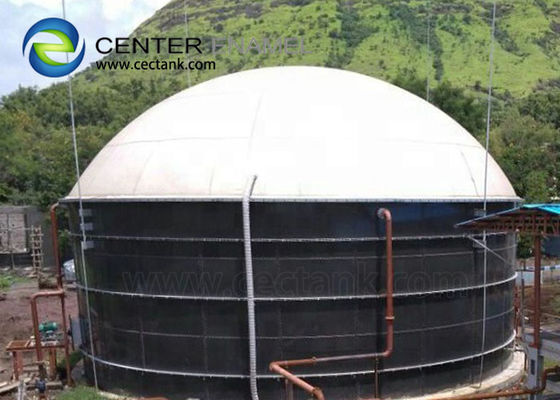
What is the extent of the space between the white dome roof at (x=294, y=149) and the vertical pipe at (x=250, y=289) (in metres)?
0.44

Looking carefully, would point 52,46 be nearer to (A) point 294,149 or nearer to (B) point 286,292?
(A) point 294,149

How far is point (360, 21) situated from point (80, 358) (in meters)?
147

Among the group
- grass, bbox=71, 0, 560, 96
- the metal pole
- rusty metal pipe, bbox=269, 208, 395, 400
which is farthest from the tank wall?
grass, bbox=71, 0, 560, 96

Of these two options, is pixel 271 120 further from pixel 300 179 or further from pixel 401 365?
pixel 401 365

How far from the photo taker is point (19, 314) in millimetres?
32844

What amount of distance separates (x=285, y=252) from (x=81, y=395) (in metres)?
7.54

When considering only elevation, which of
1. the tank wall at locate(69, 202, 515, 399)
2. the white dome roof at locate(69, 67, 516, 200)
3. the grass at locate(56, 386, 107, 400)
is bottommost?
Answer: the grass at locate(56, 386, 107, 400)

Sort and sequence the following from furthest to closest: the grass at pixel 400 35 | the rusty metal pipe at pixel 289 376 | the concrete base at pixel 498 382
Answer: the grass at pixel 400 35 → the concrete base at pixel 498 382 → the rusty metal pipe at pixel 289 376

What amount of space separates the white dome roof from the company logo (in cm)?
769

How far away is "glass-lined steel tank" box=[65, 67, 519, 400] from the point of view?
16.4m

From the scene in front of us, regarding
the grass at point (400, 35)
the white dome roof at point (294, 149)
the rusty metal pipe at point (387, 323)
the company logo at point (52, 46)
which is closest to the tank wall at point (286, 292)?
the rusty metal pipe at point (387, 323)

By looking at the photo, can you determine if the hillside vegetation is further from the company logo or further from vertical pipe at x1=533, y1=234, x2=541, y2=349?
the company logo

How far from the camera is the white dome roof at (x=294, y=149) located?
16.6m

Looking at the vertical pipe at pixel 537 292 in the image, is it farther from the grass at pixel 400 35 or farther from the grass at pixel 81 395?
the grass at pixel 400 35
